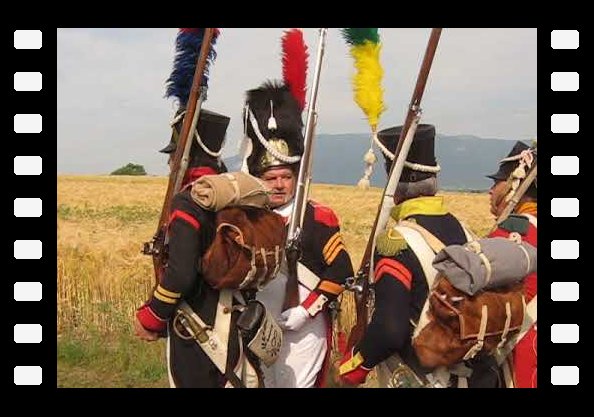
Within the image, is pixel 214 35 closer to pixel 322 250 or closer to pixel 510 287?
pixel 322 250

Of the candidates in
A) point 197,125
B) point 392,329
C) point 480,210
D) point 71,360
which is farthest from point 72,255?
point 480,210

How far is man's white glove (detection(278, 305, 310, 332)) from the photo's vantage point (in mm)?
4844

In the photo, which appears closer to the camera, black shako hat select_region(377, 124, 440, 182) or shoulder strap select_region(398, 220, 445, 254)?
shoulder strap select_region(398, 220, 445, 254)

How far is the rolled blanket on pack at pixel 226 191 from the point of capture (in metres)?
3.94

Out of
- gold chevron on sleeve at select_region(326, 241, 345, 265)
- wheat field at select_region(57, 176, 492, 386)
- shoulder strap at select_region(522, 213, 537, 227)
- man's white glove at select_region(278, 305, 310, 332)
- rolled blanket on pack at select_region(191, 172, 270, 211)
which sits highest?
rolled blanket on pack at select_region(191, 172, 270, 211)

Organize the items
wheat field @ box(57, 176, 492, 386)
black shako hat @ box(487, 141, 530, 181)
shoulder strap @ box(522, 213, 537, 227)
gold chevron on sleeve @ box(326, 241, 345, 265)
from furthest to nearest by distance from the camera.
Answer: wheat field @ box(57, 176, 492, 386) < black shako hat @ box(487, 141, 530, 181) < gold chevron on sleeve @ box(326, 241, 345, 265) < shoulder strap @ box(522, 213, 537, 227)

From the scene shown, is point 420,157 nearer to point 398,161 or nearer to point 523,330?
point 398,161

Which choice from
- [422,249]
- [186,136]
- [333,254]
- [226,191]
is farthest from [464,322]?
[186,136]

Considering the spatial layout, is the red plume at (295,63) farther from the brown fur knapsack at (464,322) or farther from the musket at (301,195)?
the brown fur knapsack at (464,322)

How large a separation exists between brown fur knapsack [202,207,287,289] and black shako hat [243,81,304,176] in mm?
742

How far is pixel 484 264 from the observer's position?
11.8ft

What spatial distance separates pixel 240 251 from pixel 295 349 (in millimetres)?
1395

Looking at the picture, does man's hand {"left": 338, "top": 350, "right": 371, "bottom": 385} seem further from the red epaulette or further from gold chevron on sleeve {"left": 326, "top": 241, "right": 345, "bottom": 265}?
the red epaulette

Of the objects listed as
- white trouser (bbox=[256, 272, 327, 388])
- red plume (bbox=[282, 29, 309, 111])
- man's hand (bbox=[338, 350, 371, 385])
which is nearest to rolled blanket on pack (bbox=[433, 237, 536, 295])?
man's hand (bbox=[338, 350, 371, 385])
